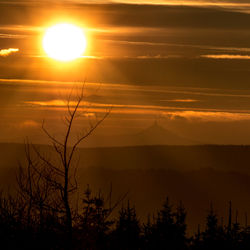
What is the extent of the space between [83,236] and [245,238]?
197 ft

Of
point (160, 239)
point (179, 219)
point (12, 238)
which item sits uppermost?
point (179, 219)

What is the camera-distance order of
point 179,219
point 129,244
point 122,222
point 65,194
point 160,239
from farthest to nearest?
point 179,219 → point 122,222 → point 129,244 → point 160,239 → point 65,194

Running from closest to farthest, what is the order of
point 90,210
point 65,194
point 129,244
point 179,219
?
point 65,194
point 90,210
point 129,244
point 179,219

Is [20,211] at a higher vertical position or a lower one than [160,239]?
lower

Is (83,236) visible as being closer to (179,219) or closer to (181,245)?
(181,245)

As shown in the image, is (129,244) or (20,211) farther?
(129,244)

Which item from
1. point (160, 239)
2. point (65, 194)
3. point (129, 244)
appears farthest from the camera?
point (129, 244)

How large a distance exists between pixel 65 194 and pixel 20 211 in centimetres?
325

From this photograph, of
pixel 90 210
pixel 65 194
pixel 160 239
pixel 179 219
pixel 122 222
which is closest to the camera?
pixel 65 194

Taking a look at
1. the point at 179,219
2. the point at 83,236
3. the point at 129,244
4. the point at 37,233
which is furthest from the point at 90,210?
the point at 179,219

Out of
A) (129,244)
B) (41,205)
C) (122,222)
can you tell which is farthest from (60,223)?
(122,222)

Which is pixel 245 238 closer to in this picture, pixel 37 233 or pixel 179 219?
pixel 179 219

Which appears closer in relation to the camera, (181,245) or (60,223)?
(60,223)

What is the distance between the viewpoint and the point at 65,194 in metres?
18.3
